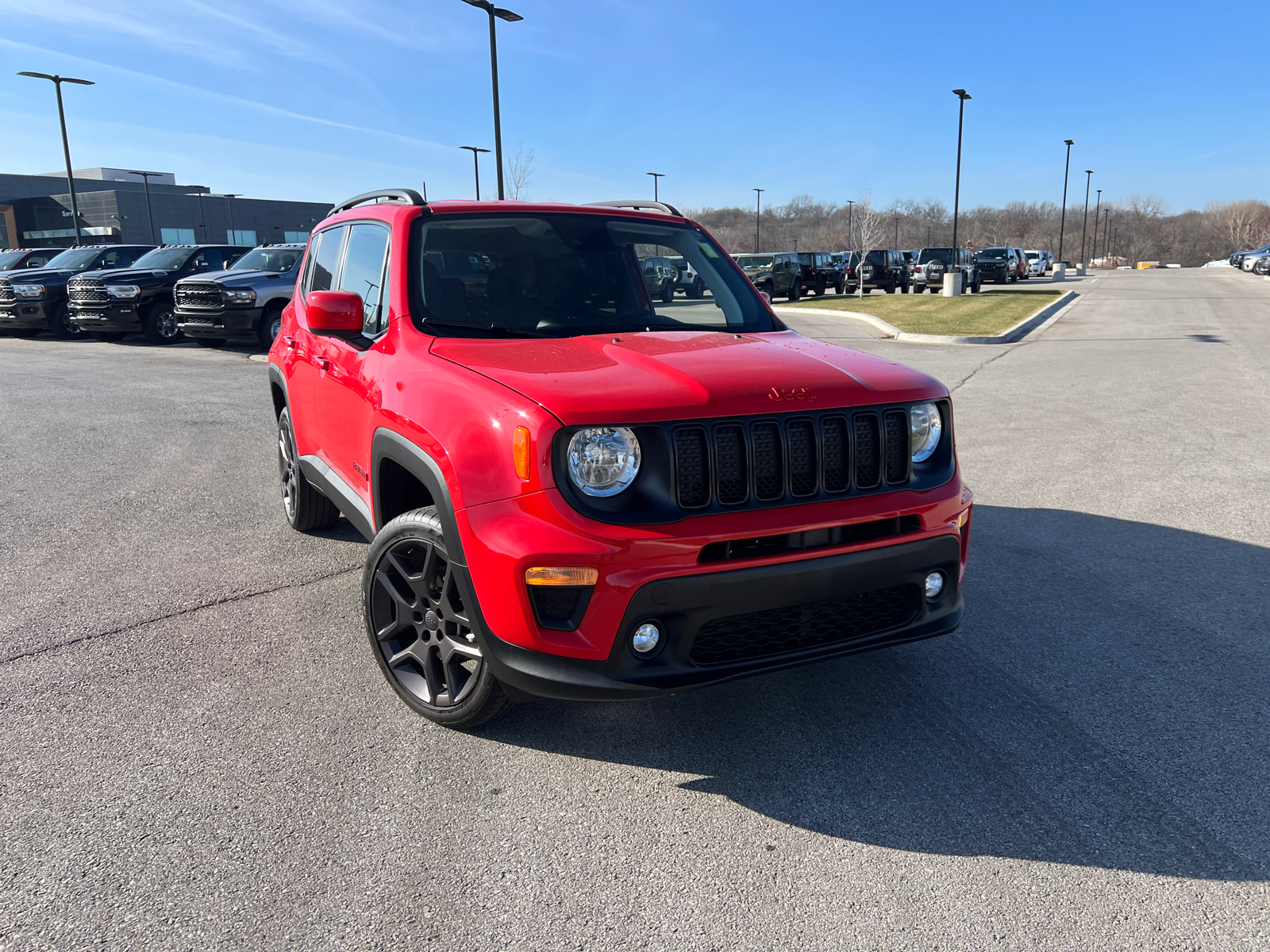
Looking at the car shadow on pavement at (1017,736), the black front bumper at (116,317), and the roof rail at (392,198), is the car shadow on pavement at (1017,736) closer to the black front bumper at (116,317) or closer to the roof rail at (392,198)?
the roof rail at (392,198)

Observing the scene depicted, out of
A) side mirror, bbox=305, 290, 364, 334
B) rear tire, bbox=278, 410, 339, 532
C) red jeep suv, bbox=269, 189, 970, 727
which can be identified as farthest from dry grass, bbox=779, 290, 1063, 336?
side mirror, bbox=305, 290, 364, 334

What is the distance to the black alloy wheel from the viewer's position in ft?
60.5

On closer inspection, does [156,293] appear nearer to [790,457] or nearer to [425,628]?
[425,628]

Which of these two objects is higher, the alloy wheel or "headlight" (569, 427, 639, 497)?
"headlight" (569, 427, 639, 497)

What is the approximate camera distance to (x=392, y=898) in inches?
98.1

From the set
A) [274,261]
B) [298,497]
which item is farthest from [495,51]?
[298,497]

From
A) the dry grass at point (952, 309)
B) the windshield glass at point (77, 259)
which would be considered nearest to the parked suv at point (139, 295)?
the windshield glass at point (77, 259)

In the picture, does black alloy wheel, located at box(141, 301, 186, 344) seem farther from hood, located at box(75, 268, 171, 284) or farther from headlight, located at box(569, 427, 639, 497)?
headlight, located at box(569, 427, 639, 497)

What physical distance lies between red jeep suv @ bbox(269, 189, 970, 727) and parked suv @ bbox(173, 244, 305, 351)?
13095 mm

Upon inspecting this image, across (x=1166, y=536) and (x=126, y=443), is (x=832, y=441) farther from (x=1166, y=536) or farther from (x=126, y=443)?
(x=126, y=443)

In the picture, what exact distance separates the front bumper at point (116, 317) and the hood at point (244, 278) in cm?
271

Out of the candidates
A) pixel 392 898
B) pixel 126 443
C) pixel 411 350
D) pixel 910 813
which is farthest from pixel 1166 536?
pixel 126 443

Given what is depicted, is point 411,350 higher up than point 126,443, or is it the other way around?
point 411,350

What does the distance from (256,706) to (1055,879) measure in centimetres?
284
